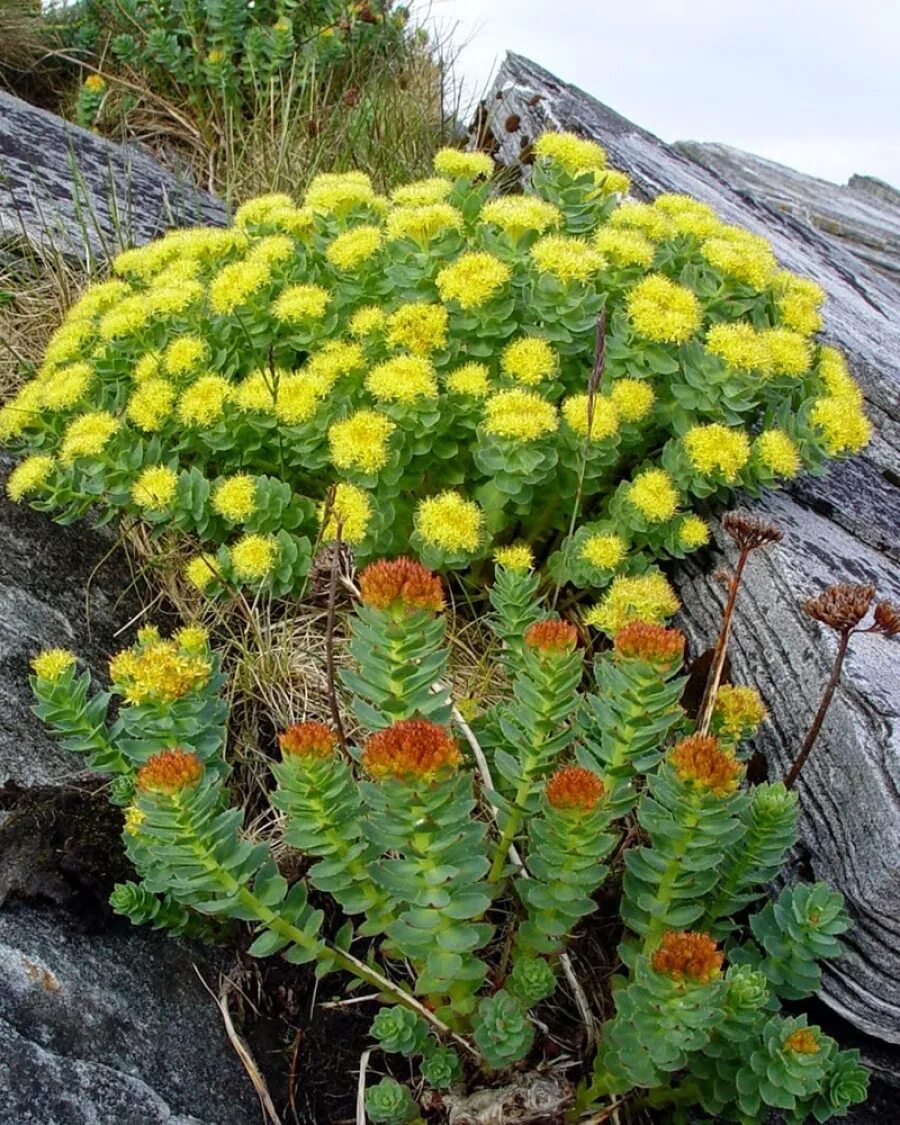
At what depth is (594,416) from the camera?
2686mm

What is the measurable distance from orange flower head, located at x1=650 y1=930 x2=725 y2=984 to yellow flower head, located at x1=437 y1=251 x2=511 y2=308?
1.61m

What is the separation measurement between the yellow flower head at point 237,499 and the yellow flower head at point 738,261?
1.27 meters

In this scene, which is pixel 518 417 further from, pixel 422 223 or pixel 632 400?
pixel 422 223

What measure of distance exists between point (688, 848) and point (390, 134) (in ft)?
15.4

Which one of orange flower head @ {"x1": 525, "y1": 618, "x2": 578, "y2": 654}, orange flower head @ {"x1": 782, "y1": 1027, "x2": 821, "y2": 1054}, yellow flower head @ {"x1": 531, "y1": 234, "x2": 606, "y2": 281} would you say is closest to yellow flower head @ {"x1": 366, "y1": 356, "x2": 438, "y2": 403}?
yellow flower head @ {"x1": 531, "y1": 234, "x2": 606, "y2": 281}

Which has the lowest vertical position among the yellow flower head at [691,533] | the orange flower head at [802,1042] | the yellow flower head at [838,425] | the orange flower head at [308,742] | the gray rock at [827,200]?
the orange flower head at [802,1042]

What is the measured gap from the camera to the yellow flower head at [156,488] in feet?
9.11

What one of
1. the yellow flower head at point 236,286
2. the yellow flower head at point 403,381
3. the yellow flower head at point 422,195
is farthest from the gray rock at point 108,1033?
the yellow flower head at point 422,195

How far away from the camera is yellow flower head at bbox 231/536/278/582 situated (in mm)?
2705

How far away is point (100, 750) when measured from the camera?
227cm

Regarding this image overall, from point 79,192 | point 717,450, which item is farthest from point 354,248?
A: point 79,192

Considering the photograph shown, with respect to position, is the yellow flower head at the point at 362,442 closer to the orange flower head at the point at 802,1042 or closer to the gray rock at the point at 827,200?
the orange flower head at the point at 802,1042

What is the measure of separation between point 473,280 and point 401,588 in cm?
124

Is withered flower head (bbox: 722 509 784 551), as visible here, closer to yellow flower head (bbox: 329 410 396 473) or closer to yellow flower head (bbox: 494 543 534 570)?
yellow flower head (bbox: 494 543 534 570)
